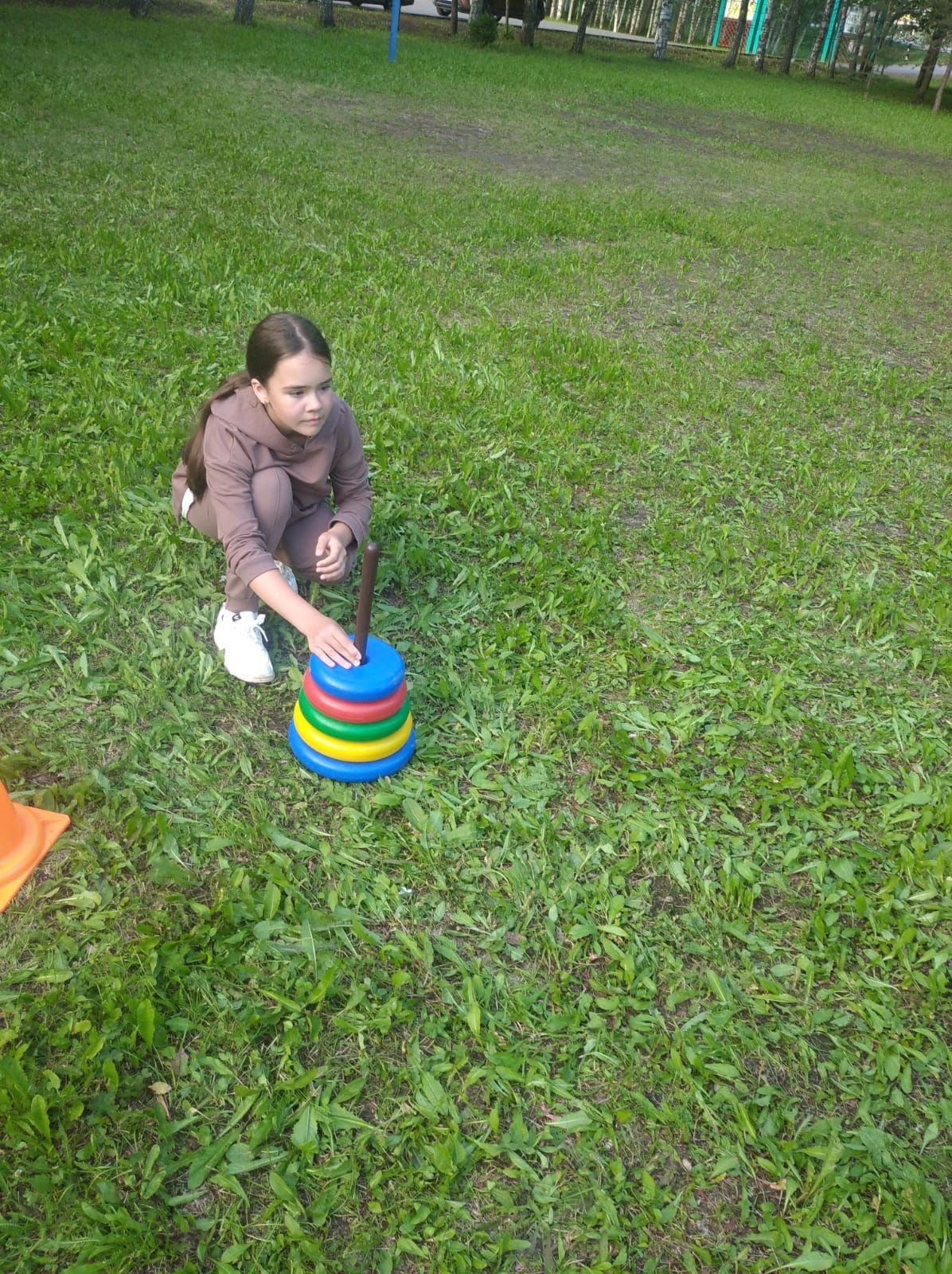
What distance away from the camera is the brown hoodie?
255 cm

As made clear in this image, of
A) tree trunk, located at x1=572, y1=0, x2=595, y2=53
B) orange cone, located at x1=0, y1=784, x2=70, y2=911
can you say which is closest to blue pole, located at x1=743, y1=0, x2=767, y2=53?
tree trunk, located at x1=572, y1=0, x2=595, y2=53

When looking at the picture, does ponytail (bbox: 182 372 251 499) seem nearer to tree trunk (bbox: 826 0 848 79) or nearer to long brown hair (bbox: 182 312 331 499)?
long brown hair (bbox: 182 312 331 499)

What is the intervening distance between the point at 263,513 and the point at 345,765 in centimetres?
78

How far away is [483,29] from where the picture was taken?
69.1ft

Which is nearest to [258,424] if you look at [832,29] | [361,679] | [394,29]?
[361,679]

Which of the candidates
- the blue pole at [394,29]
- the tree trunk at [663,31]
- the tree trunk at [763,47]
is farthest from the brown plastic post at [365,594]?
the tree trunk at [763,47]

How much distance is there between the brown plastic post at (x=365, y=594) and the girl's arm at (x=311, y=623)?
0.03m

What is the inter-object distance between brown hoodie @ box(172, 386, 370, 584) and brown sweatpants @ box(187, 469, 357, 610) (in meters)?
0.03

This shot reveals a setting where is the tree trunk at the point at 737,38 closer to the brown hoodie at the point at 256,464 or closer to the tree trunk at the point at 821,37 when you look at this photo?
the tree trunk at the point at 821,37

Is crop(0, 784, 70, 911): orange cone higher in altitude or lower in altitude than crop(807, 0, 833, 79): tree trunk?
lower

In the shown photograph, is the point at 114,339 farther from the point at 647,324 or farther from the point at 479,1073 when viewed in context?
the point at 479,1073

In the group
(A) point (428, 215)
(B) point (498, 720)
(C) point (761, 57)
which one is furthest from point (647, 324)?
(C) point (761, 57)

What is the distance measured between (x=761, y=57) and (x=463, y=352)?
31.5 m

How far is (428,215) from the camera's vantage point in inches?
306
